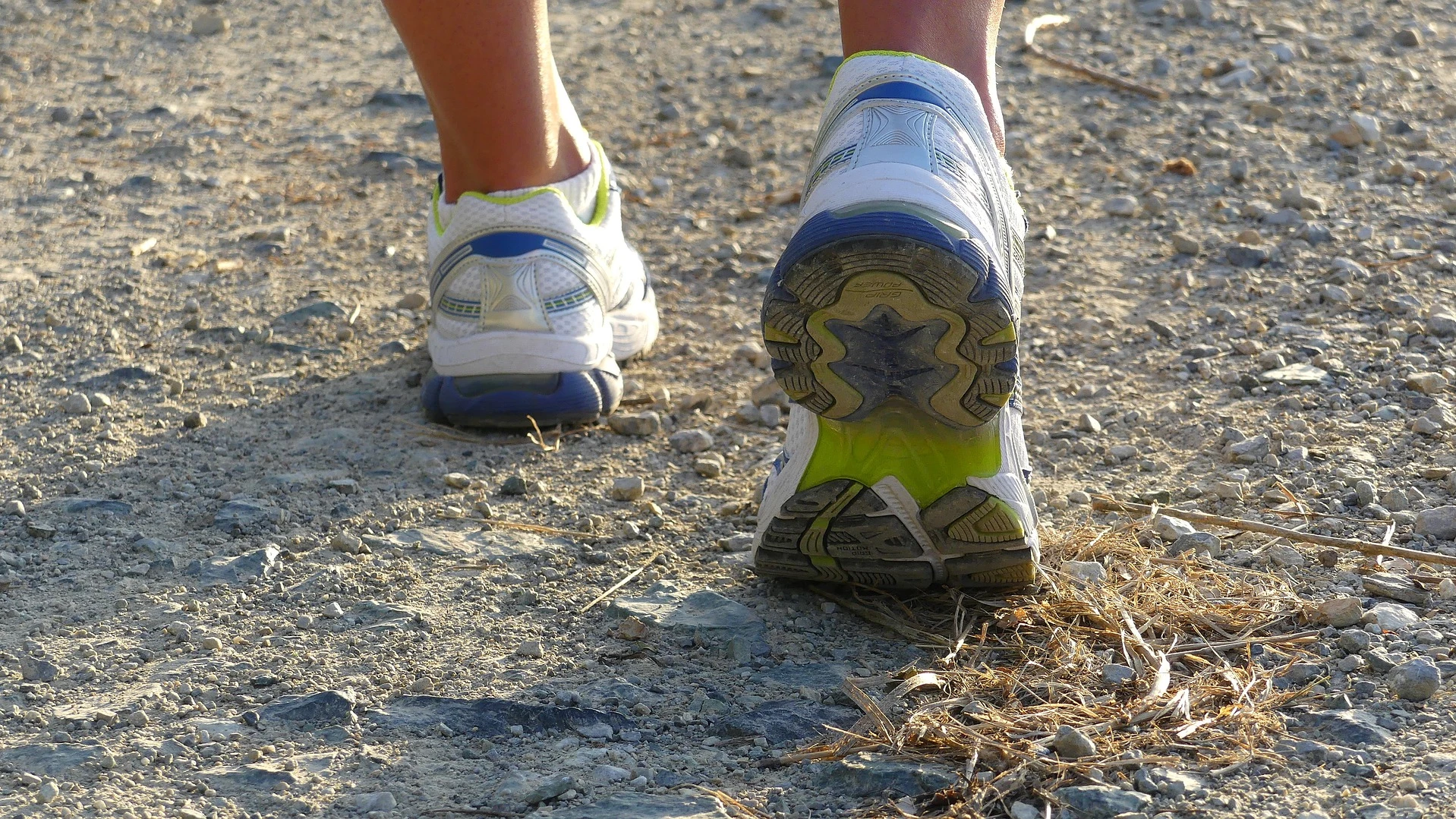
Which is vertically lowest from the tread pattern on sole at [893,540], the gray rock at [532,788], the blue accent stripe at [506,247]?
the gray rock at [532,788]

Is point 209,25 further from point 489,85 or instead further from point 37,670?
point 37,670

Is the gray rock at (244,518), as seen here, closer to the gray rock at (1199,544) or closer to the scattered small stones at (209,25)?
the gray rock at (1199,544)

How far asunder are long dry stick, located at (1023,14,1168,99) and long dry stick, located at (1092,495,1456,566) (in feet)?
6.71

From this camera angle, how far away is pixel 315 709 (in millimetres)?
1417

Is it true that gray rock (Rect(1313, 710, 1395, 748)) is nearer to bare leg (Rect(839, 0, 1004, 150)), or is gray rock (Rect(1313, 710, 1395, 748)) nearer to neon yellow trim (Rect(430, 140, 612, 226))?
bare leg (Rect(839, 0, 1004, 150))

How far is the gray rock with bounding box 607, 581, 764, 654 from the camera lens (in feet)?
5.20

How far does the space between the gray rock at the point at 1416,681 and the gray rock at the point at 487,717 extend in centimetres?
77

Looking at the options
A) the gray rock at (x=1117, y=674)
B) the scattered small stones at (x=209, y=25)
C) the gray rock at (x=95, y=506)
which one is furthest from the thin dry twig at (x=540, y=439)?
the scattered small stones at (x=209, y=25)

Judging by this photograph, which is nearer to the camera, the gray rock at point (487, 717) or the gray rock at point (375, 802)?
the gray rock at point (375, 802)

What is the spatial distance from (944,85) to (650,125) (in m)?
2.27

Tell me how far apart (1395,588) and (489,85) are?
1444mm

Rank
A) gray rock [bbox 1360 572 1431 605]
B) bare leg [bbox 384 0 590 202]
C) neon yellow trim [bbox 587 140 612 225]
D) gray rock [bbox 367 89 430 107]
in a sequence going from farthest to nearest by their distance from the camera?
gray rock [bbox 367 89 430 107]
neon yellow trim [bbox 587 140 612 225]
bare leg [bbox 384 0 590 202]
gray rock [bbox 1360 572 1431 605]

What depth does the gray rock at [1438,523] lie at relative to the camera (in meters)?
1.68

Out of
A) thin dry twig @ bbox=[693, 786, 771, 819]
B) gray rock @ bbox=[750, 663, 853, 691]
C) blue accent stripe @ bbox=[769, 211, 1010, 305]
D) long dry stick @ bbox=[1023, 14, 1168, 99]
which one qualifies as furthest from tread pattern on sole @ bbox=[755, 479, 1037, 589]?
long dry stick @ bbox=[1023, 14, 1168, 99]
